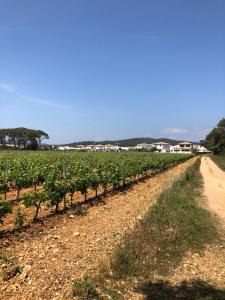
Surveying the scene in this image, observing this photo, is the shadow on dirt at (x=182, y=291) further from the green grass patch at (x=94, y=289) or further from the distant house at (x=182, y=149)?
the distant house at (x=182, y=149)

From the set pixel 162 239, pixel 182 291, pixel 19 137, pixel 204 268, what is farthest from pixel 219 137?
pixel 182 291

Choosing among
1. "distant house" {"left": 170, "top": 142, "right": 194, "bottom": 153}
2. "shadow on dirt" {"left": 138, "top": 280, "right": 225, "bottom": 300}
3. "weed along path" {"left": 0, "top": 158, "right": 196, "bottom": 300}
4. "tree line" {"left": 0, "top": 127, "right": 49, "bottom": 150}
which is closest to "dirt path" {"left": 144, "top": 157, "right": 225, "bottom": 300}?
"shadow on dirt" {"left": 138, "top": 280, "right": 225, "bottom": 300}

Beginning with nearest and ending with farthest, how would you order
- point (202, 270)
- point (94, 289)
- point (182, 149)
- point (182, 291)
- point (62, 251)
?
1. point (94, 289)
2. point (182, 291)
3. point (202, 270)
4. point (62, 251)
5. point (182, 149)

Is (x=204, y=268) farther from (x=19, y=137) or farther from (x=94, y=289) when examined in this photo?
(x=19, y=137)

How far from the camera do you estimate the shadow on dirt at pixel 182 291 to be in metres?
5.82

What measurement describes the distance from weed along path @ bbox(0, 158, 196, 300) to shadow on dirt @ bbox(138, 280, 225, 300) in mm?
1172

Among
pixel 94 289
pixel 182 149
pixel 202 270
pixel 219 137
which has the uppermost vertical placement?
pixel 219 137

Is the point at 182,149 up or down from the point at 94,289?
up

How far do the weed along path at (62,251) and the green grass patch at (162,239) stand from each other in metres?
0.43

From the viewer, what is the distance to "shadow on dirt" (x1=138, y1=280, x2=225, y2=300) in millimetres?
5824

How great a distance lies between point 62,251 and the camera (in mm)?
7523

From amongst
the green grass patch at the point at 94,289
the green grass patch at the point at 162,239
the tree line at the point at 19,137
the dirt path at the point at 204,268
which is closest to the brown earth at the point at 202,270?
the dirt path at the point at 204,268

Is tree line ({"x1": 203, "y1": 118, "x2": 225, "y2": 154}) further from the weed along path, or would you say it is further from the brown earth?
the brown earth

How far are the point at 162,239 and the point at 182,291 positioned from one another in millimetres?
2509
